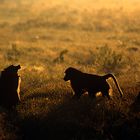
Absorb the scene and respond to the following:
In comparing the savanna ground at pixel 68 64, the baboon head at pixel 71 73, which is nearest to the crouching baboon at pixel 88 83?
the baboon head at pixel 71 73

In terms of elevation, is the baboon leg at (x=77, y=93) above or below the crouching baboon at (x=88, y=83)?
below

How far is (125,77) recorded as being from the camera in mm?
13969

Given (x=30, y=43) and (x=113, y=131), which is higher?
(x=30, y=43)

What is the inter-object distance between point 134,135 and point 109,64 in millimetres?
8406

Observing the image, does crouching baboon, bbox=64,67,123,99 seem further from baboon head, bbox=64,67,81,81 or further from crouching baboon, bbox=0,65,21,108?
crouching baboon, bbox=0,65,21,108

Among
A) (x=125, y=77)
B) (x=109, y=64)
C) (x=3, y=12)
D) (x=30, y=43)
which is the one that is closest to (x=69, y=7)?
(x=3, y=12)

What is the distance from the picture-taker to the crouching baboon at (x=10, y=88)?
11078 mm

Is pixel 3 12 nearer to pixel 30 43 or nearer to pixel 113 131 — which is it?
pixel 30 43

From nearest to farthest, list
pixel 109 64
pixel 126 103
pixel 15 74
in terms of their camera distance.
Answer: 1. pixel 126 103
2. pixel 15 74
3. pixel 109 64

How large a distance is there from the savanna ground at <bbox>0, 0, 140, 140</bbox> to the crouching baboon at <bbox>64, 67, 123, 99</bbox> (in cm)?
22

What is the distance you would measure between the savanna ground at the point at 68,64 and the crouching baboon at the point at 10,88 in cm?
29

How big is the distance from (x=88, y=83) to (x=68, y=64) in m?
7.47

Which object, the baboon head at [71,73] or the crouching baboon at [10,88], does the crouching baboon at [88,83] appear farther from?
the crouching baboon at [10,88]

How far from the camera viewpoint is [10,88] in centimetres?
1123
